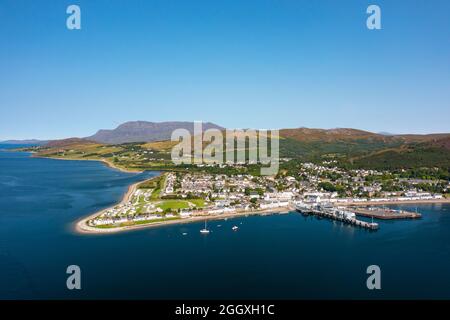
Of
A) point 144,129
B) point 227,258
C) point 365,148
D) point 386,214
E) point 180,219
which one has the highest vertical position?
point 144,129

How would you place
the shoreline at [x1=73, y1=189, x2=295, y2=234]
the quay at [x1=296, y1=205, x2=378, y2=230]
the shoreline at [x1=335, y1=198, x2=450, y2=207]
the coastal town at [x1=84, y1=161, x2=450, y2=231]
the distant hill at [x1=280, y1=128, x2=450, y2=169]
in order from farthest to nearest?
the distant hill at [x1=280, y1=128, x2=450, y2=169] → the shoreline at [x1=335, y1=198, x2=450, y2=207] → the coastal town at [x1=84, y1=161, x2=450, y2=231] → the quay at [x1=296, y1=205, x2=378, y2=230] → the shoreline at [x1=73, y1=189, x2=295, y2=234]

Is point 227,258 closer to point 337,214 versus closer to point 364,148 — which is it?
point 337,214

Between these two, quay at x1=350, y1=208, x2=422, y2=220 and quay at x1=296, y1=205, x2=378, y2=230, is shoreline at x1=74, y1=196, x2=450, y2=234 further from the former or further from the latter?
quay at x1=350, y1=208, x2=422, y2=220

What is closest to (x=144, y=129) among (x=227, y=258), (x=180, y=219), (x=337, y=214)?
(x=180, y=219)

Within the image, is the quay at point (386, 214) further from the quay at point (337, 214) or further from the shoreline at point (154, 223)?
→ the shoreline at point (154, 223)

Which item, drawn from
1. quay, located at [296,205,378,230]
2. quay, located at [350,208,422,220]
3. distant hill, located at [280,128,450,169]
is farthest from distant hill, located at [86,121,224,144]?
quay, located at [350,208,422,220]

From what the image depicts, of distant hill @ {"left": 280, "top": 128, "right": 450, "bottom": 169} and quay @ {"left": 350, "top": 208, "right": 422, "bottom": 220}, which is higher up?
distant hill @ {"left": 280, "top": 128, "right": 450, "bottom": 169}

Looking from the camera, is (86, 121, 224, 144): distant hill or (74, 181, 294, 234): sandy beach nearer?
(74, 181, 294, 234): sandy beach

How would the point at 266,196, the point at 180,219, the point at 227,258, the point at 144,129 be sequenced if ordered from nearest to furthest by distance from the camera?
the point at 227,258
the point at 180,219
the point at 266,196
the point at 144,129
